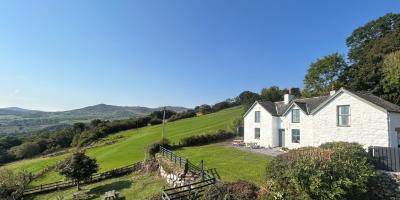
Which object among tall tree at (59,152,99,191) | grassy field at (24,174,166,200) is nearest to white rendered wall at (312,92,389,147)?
grassy field at (24,174,166,200)

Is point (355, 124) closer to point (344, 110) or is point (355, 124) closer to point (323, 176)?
point (344, 110)

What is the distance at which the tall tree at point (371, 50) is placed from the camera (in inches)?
1708

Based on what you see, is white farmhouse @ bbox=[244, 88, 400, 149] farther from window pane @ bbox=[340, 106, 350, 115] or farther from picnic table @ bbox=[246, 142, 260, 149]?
picnic table @ bbox=[246, 142, 260, 149]

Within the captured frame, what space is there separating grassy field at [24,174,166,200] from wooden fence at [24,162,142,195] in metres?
1.07

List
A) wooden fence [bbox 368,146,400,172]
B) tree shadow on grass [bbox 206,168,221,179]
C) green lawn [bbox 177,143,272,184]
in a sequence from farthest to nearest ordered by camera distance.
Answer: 1. tree shadow on grass [bbox 206,168,221,179]
2. green lawn [bbox 177,143,272,184]
3. wooden fence [bbox 368,146,400,172]

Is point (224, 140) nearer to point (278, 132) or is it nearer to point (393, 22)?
point (278, 132)

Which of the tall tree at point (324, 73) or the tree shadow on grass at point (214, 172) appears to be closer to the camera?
the tree shadow on grass at point (214, 172)

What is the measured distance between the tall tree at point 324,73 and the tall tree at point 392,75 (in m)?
12.2

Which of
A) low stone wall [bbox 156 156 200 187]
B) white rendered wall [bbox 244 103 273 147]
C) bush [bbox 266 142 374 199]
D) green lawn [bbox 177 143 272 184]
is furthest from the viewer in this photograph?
white rendered wall [bbox 244 103 273 147]

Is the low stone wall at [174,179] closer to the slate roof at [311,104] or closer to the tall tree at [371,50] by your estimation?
the slate roof at [311,104]

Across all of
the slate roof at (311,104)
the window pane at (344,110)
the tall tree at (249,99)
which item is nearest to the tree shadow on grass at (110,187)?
the slate roof at (311,104)

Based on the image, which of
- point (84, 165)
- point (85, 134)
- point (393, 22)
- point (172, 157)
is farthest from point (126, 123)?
point (393, 22)

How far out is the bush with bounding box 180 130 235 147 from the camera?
142 ft

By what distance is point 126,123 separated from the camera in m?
93.4
